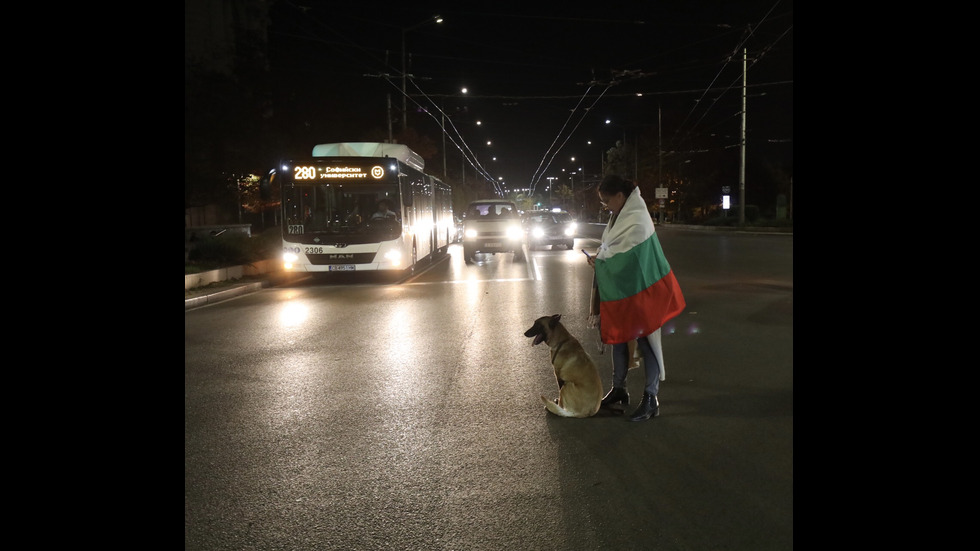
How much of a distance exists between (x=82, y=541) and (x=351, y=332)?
27.2 ft

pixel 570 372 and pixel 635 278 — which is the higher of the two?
pixel 635 278

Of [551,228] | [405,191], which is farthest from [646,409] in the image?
[551,228]

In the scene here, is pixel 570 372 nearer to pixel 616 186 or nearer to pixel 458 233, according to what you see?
pixel 616 186

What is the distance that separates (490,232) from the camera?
24250 mm

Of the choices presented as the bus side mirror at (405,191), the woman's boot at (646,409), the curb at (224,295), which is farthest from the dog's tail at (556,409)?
the bus side mirror at (405,191)

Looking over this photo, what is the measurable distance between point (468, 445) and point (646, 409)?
1.43 metres

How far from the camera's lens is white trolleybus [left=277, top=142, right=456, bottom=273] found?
17781 millimetres

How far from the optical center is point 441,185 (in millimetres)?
28984

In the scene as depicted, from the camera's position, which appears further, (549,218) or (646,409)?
(549,218)

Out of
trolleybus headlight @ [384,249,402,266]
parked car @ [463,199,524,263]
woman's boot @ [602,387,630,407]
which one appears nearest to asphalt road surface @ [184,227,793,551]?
woman's boot @ [602,387,630,407]

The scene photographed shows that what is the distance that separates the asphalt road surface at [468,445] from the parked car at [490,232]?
1352 centimetres

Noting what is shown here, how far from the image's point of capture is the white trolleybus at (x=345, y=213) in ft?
58.3
